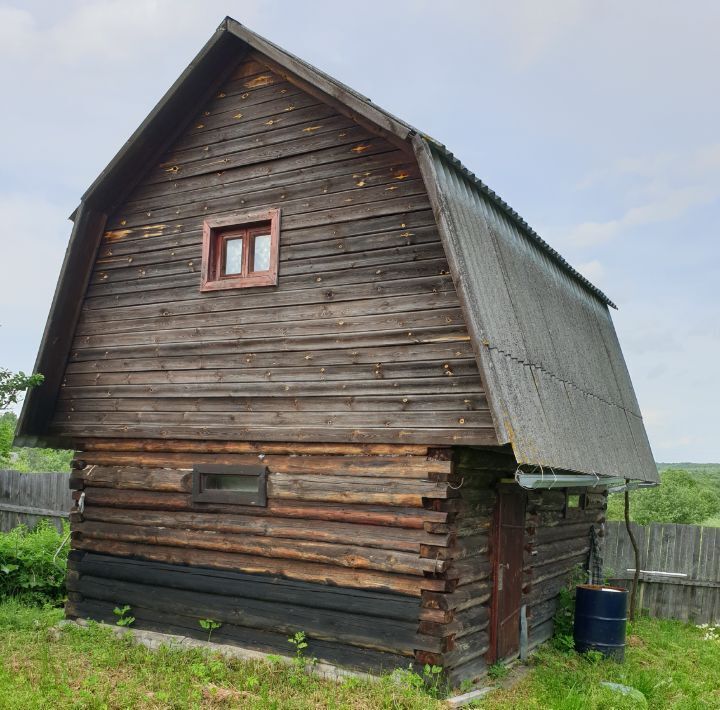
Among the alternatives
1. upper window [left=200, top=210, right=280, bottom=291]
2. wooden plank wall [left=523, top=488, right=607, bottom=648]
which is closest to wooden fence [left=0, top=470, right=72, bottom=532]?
upper window [left=200, top=210, right=280, bottom=291]

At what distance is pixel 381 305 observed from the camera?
8.84m

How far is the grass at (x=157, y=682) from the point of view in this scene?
299 inches

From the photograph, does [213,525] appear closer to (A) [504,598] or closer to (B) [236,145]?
(A) [504,598]

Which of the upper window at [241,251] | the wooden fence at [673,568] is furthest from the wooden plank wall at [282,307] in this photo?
the wooden fence at [673,568]

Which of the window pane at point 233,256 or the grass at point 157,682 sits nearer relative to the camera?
the grass at point 157,682

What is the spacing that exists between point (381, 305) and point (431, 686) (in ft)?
13.3

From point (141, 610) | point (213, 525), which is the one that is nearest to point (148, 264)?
point (213, 525)

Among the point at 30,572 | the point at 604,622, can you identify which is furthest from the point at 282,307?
the point at 30,572

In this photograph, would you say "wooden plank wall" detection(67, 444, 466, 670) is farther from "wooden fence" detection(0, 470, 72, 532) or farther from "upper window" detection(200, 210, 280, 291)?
"wooden fence" detection(0, 470, 72, 532)

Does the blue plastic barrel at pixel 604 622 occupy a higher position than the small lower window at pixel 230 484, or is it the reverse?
the small lower window at pixel 230 484

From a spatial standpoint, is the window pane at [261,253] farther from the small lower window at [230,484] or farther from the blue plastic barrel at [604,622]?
the blue plastic barrel at [604,622]

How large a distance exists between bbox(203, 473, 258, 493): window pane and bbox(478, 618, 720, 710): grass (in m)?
3.69

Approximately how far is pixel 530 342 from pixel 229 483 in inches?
165

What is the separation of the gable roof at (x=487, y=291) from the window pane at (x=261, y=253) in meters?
1.91
